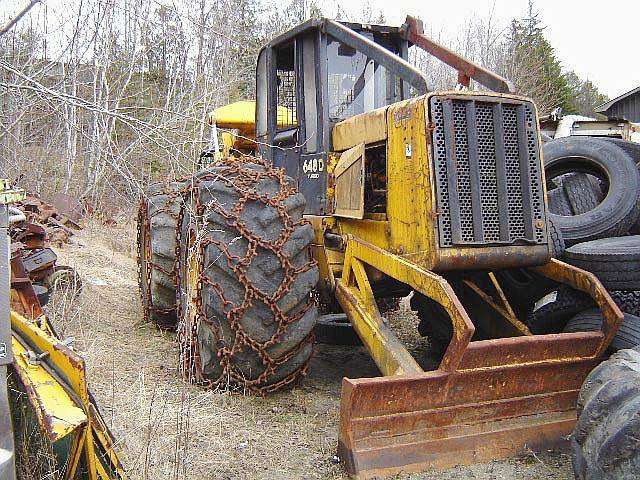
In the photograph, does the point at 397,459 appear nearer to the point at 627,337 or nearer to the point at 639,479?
the point at 639,479

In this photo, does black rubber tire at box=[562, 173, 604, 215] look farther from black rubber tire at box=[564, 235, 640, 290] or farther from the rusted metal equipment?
the rusted metal equipment

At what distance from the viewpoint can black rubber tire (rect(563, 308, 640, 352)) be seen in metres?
3.78

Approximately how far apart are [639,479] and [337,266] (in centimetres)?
258

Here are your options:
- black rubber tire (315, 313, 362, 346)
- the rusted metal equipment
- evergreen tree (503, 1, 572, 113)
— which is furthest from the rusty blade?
evergreen tree (503, 1, 572, 113)

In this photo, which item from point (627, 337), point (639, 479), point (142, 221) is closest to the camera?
point (639, 479)

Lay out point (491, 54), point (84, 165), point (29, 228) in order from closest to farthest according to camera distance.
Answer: point (29, 228), point (84, 165), point (491, 54)

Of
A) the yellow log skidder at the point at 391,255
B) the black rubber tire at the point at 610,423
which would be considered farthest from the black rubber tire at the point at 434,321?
the black rubber tire at the point at 610,423

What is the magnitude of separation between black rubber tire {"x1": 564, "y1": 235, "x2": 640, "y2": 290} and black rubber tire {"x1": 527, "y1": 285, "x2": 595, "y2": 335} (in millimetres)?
155

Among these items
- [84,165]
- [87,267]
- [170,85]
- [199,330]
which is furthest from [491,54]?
[199,330]

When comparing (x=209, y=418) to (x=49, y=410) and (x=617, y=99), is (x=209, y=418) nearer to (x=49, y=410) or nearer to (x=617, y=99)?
(x=49, y=410)

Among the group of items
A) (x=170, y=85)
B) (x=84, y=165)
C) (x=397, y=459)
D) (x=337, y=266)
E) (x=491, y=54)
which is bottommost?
(x=397, y=459)

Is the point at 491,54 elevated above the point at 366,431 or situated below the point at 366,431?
above

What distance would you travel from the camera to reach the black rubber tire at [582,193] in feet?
17.0

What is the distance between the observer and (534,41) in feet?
118
